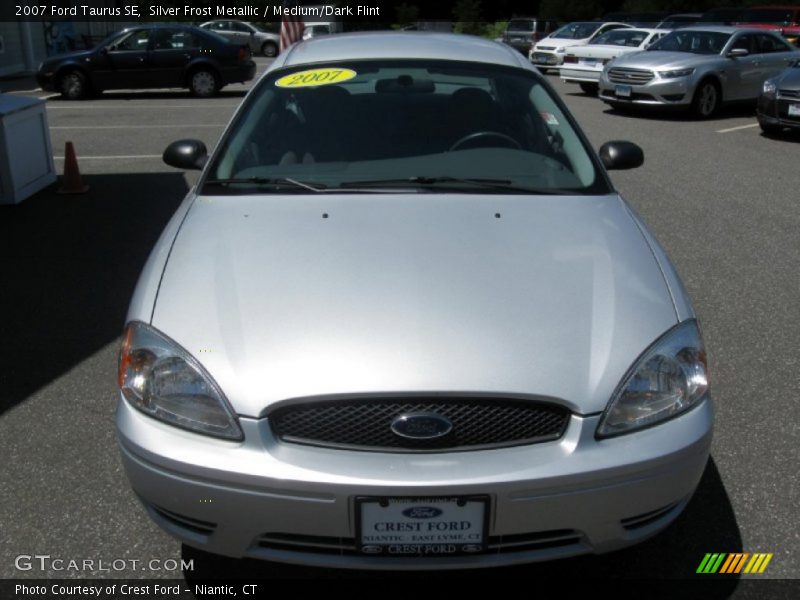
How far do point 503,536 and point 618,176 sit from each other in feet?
25.7

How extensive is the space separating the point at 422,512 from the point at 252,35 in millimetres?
31991

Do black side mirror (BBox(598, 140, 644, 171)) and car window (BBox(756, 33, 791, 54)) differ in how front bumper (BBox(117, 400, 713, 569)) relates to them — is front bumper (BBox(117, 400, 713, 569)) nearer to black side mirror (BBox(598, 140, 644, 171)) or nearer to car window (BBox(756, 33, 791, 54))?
black side mirror (BBox(598, 140, 644, 171))

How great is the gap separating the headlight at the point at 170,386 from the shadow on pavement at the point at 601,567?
682 mm

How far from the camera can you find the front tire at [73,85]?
57.5 ft

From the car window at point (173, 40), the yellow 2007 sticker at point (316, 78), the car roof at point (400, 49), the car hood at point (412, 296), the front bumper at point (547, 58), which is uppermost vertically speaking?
the car roof at point (400, 49)

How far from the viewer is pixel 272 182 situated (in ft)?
11.6

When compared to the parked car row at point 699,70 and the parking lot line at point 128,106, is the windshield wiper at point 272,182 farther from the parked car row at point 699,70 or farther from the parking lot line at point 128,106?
the parking lot line at point 128,106

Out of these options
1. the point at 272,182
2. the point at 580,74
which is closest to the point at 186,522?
the point at 272,182

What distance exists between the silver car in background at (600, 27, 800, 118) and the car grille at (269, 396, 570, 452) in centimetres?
1313

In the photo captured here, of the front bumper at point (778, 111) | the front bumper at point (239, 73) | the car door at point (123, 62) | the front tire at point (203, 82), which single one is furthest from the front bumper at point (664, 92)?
the car door at point (123, 62)

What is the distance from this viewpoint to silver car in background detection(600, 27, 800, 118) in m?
14.4

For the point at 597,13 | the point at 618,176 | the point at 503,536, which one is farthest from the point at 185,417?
the point at 597,13

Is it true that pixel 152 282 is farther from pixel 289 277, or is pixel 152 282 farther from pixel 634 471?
pixel 634 471

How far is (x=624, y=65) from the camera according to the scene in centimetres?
1485
